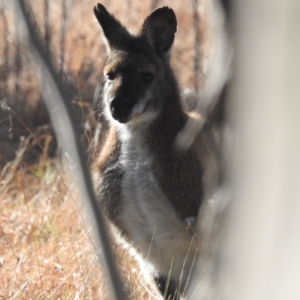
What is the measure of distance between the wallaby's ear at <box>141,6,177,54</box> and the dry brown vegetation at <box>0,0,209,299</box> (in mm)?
484

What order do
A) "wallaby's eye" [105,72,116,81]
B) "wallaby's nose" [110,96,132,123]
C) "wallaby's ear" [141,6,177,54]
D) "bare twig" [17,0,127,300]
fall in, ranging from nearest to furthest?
"bare twig" [17,0,127,300] < "wallaby's nose" [110,96,132,123] < "wallaby's eye" [105,72,116,81] < "wallaby's ear" [141,6,177,54]

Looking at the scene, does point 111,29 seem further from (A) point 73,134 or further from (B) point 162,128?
(A) point 73,134

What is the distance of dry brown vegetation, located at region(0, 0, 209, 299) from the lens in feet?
11.5

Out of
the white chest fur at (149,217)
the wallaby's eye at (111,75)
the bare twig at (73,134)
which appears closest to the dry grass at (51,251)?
the white chest fur at (149,217)

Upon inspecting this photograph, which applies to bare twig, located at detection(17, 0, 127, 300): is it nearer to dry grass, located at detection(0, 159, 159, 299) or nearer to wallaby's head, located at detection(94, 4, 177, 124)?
dry grass, located at detection(0, 159, 159, 299)

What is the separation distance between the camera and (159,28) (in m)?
3.66

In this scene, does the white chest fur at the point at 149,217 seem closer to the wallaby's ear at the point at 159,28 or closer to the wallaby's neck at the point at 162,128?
the wallaby's neck at the point at 162,128

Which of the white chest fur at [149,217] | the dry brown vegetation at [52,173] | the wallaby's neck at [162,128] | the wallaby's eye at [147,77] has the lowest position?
the dry brown vegetation at [52,173]

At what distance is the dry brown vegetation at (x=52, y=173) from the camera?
11.5ft

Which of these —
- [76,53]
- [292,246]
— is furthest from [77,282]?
[76,53]

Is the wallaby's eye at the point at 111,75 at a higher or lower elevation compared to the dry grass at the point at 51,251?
higher

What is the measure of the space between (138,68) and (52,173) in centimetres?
190

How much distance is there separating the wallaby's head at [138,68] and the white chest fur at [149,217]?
0.18 meters

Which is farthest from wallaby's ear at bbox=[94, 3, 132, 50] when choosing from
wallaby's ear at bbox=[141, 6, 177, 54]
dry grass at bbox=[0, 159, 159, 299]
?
dry grass at bbox=[0, 159, 159, 299]
